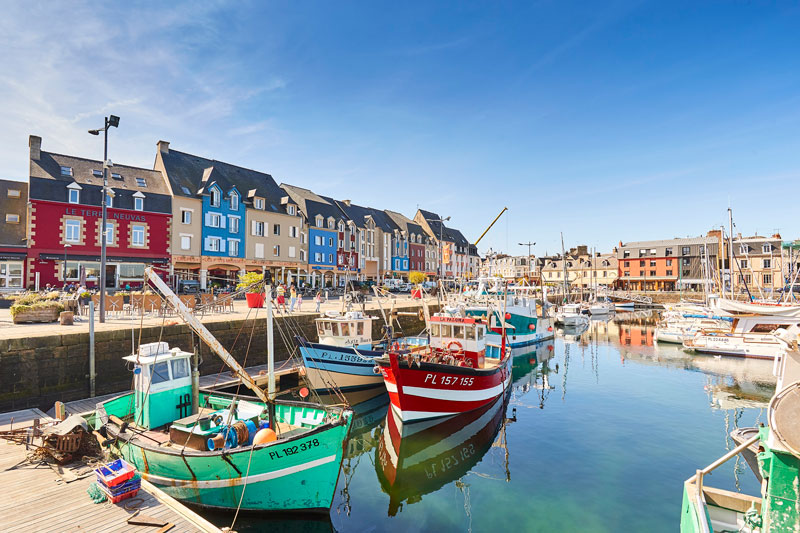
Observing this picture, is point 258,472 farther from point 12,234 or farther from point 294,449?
point 12,234

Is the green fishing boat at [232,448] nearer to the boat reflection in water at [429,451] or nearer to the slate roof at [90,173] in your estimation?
the boat reflection in water at [429,451]

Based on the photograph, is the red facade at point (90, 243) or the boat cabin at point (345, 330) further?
the red facade at point (90, 243)

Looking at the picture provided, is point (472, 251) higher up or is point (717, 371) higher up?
point (472, 251)

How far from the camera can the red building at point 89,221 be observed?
30.3 m

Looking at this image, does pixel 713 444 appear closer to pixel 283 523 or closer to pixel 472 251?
pixel 283 523

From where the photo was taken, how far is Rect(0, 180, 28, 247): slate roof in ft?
101

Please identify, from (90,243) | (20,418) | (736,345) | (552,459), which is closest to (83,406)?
(20,418)

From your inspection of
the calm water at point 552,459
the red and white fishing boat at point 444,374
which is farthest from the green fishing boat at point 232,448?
the red and white fishing boat at point 444,374

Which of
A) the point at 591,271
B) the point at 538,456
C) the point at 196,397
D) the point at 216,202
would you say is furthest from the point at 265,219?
the point at 591,271

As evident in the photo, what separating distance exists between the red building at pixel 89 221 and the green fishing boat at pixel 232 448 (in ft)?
77.0

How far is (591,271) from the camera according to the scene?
87750 mm

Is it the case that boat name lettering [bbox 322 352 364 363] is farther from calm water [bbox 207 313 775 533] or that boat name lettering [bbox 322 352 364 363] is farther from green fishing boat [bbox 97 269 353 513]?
green fishing boat [bbox 97 269 353 513]

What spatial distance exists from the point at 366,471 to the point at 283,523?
3348 mm

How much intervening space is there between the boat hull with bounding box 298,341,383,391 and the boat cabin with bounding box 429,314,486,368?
2.96m
